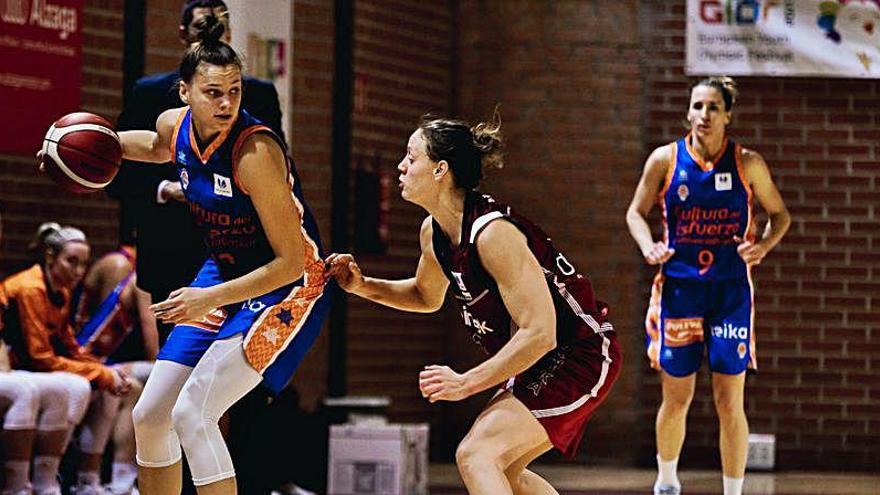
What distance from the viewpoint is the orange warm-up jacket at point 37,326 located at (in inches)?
252

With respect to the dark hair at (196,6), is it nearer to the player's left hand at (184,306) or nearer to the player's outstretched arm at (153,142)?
the player's outstretched arm at (153,142)

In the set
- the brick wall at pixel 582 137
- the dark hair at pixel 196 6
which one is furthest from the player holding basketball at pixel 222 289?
the brick wall at pixel 582 137

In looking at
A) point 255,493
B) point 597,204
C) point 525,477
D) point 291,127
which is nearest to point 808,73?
point 597,204

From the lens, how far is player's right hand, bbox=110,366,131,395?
6.43 meters

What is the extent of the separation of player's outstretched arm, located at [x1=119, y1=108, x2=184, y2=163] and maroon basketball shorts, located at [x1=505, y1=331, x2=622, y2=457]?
133 cm

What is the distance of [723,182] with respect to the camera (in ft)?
20.8

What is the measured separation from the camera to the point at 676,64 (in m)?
9.44

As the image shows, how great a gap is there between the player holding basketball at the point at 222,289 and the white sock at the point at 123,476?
2359mm

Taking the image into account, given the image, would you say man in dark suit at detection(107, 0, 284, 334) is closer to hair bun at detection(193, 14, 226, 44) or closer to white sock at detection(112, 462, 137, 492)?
hair bun at detection(193, 14, 226, 44)

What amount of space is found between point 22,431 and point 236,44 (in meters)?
2.08

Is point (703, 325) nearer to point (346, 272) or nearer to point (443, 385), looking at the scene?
point (346, 272)

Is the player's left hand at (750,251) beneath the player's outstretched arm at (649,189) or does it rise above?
beneath

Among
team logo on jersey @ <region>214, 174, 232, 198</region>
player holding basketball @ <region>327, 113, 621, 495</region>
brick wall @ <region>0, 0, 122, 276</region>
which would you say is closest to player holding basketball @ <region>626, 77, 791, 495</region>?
player holding basketball @ <region>327, 113, 621, 495</region>

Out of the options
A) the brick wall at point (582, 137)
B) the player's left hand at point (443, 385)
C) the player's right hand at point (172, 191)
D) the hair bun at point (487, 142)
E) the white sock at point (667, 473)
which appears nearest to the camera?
the player's left hand at point (443, 385)
